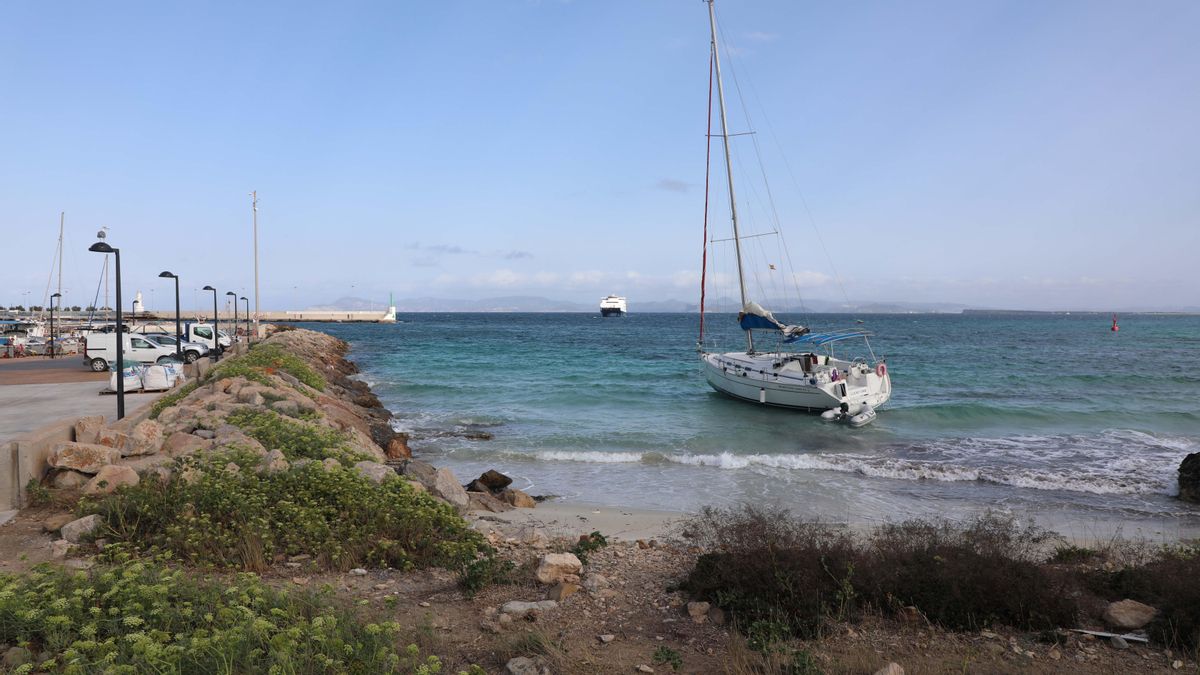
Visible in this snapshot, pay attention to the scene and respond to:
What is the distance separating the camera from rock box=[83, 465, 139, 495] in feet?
25.6

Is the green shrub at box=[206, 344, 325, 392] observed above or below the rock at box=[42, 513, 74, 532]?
above

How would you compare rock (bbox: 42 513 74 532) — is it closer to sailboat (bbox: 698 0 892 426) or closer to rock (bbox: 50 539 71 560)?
rock (bbox: 50 539 71 560)

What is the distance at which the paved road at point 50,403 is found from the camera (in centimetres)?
1426

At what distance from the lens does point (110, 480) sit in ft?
26.2

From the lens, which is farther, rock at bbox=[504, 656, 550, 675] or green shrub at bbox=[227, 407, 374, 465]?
green shrub at bbox=[227, 407, 374, 465]

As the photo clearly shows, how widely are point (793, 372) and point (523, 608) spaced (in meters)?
19.2

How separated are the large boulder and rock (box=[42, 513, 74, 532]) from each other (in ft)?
13.8

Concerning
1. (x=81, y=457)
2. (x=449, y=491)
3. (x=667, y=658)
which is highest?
(x=81, y=457)

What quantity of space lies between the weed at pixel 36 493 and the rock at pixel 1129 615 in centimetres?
1112

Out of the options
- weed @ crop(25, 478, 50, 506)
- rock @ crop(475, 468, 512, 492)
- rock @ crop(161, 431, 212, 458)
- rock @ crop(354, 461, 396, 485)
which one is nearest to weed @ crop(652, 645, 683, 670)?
rock @ crop(354, 461, 396, 485)

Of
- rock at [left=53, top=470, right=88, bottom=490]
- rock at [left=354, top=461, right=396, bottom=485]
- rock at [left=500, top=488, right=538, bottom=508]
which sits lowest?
rock at [left=500, top=488, right=538, bottom=508]

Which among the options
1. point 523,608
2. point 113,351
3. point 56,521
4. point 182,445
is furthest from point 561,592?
point 113,351

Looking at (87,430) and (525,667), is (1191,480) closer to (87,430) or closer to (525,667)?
(525,667)

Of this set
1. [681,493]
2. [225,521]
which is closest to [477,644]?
[225,521]
